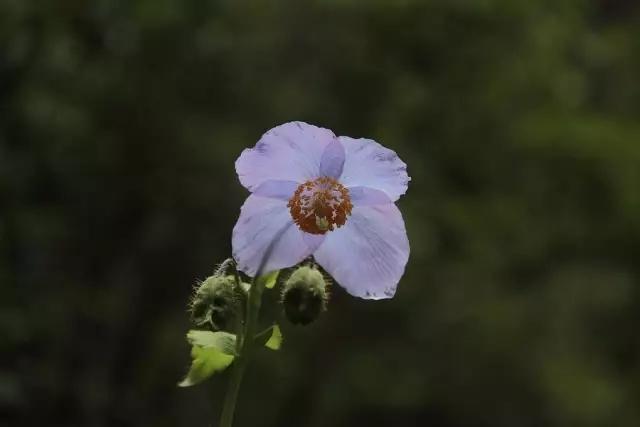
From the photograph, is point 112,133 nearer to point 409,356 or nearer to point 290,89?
point 290,89

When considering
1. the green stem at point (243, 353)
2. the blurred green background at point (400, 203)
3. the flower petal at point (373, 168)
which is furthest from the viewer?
the blurred green background at point (400, 203)

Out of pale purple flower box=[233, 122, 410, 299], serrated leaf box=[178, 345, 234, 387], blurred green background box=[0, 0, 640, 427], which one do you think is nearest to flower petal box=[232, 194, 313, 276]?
pale purple flower box=[233, 122, 410, 299]

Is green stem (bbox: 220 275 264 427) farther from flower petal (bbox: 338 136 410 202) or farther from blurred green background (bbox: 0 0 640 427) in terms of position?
blurred green background (bbox: 0 0 640 427)

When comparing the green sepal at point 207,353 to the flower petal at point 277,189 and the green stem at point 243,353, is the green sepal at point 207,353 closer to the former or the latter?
the green stem at point 243,353

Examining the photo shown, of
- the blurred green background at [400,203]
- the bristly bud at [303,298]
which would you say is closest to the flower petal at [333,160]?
the bristly bud at [303,298]

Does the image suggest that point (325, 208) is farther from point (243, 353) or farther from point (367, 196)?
point (243, 353)

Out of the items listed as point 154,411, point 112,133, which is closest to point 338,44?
point 112,133
